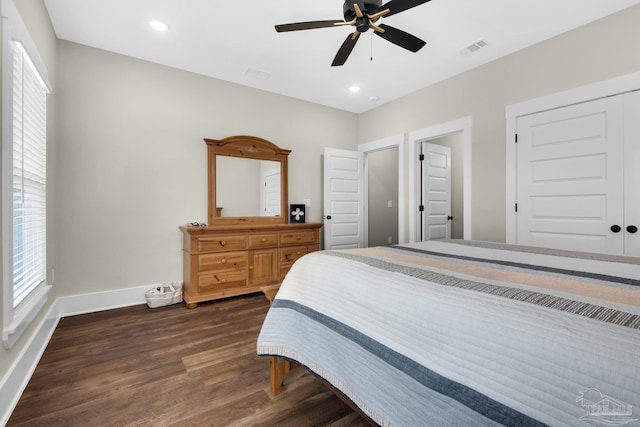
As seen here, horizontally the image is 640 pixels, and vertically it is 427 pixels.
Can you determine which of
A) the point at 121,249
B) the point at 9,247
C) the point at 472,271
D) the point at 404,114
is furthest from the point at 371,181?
the point at 9,247

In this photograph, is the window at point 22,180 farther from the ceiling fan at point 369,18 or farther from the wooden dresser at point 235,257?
the ceiling fan at point 369,18

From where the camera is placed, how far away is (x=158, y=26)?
2.75m

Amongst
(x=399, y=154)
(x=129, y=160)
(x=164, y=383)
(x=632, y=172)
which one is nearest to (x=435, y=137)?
(x=399, y=154)

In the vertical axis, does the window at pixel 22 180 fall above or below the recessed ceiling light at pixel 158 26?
below

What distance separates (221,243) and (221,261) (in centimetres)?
21

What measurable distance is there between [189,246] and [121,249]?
74 cm

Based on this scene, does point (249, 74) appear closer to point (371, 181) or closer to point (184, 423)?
point (371, 181)

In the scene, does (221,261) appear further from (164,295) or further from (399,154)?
(399,154)

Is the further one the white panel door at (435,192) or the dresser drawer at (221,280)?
the white panel door at (435,192)

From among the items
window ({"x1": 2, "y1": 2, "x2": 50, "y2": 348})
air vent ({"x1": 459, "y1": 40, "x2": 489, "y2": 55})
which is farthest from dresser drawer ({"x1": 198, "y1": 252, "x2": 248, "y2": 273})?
air vent ({"x1": 459, "y1": 40, "x2": 489, "y2": 55})

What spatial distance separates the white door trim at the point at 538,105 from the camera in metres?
2.52

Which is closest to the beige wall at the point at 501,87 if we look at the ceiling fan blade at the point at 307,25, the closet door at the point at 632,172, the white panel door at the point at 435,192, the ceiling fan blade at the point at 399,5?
the closet door at the point at 632,172

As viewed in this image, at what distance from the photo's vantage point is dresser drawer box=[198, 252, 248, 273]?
328 cm

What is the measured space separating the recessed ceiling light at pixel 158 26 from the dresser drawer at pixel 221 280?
2454mm
